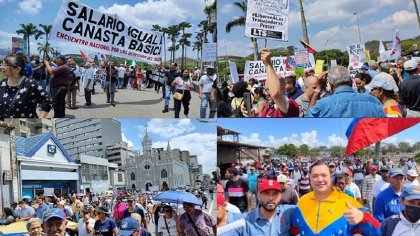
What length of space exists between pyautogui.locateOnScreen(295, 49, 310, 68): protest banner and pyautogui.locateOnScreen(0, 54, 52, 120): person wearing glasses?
14.7 feet

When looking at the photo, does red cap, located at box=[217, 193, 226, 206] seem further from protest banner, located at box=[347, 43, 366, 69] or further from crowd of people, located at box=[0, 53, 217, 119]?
protest banner, located at box=[347, 43, 366, 69]

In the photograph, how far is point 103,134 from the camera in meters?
5.52

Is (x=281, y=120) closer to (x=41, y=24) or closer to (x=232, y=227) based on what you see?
(x=232, y=227)

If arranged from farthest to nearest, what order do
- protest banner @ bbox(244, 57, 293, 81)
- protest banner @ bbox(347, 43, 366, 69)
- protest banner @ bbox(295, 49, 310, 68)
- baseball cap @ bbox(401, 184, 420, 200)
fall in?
protest banner @ bbox(347, 43, 366, 69) → protest banner @ bbox(295, 49, 310, 68) → protest banner @ bbox(244, 57, 293, 81) → baseball cap @ bbox(401, 184, 420, 200)

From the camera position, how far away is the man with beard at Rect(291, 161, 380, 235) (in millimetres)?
4125

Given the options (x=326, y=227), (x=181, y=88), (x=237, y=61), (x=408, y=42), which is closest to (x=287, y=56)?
(x=237, y=61)

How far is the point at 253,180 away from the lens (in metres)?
4.85

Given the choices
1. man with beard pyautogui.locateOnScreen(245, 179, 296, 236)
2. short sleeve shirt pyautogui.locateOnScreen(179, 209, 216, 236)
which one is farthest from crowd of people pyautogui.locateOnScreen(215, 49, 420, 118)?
short sleeve shirt pyautogui.locateOnScreen(179, 209, 216, 236)

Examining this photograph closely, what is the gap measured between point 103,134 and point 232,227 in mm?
1813

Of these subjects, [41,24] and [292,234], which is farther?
[41,24]

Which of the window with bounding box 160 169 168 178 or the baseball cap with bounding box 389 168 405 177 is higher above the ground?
the window with bounding box 160 169 168 178

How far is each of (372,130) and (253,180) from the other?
1.27m

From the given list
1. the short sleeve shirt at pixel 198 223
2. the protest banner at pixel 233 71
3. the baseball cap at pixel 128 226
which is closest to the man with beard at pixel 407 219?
the short sleeve shirt at pixel 198 223

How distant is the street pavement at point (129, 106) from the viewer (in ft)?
19.1
